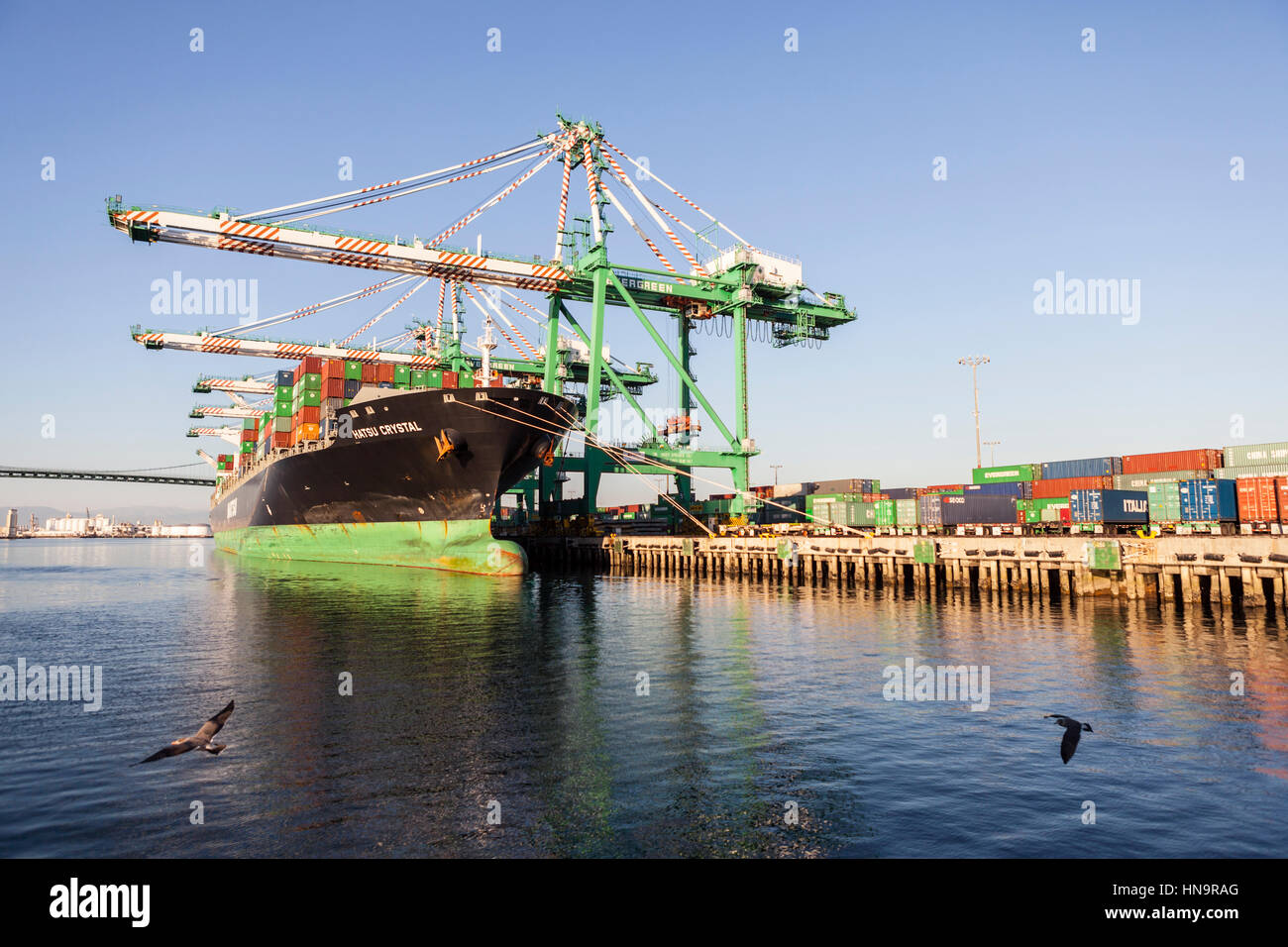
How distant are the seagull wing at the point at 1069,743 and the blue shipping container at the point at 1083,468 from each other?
42.9 metres

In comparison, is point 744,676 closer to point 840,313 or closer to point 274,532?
point 840,313

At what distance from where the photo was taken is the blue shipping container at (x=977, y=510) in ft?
152

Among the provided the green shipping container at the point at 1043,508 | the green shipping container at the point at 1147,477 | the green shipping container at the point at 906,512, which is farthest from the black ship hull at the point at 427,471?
the green shipping container at the point at 1147,477

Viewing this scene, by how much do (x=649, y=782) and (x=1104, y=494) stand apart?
3702 cm

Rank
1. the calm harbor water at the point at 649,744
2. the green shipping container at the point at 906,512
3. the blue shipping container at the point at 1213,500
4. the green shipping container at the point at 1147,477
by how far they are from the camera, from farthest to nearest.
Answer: the green shipping container at the point at 906,512
the green shipping container at the point at 1147,477
the blue shipping container at the point at 1213,500
the calm harbor water at the point at 649,744

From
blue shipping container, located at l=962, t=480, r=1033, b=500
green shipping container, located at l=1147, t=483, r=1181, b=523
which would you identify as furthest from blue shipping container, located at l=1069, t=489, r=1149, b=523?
blue shipping container, located at l=962, t=480, r=1033, b=500

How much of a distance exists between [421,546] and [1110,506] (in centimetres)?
3897

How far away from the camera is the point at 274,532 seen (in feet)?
189

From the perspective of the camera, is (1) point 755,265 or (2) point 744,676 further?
(1) point 755,265

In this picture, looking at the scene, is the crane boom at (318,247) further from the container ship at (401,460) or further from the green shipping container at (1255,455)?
the green shipping container at (1255,455)

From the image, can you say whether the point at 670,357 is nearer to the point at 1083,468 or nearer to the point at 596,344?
the point at 596,344

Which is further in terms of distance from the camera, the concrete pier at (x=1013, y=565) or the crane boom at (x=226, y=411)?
the crane boom at (x=226, y=411)

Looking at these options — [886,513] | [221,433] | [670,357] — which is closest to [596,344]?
[670,357]
